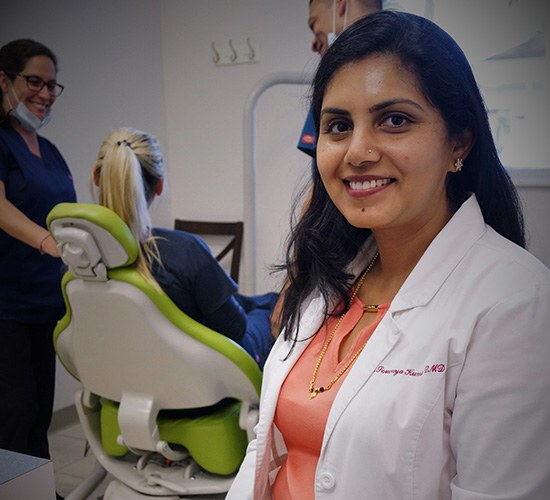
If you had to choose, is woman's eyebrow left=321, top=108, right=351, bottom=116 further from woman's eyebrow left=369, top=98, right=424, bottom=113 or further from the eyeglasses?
the eyeglasses

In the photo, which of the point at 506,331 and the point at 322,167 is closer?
the point at 506,331

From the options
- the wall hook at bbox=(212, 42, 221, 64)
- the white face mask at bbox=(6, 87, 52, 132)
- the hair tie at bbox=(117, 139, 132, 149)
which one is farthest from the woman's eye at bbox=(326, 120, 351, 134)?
the wall hook at bbox=(212, 42, 221, 64)

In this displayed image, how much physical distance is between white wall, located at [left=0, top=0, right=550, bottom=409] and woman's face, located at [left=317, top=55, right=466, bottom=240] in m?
1.91

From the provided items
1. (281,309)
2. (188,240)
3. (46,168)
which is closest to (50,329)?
(46,168)

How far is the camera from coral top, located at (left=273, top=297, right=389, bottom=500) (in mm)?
943

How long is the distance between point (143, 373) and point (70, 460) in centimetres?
119

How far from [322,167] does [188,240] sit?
742 mm

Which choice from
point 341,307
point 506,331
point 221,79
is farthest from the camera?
point 221,79

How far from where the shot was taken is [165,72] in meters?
3.56

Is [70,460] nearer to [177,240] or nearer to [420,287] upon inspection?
[177,240]

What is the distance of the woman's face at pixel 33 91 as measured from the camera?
193 cm

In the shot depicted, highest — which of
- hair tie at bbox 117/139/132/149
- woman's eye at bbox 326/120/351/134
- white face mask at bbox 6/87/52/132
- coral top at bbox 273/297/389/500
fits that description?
white face mask at bbox 6/87/52/132

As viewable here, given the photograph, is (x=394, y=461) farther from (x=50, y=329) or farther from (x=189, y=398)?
(x=50, y=329)

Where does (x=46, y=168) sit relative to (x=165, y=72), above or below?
below
